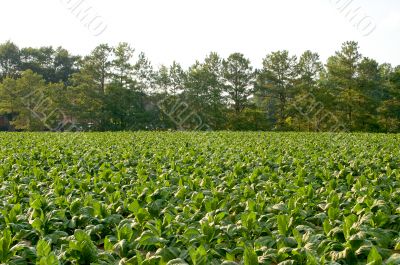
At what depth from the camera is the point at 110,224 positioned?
555 centimetres

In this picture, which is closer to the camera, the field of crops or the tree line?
the field of crops

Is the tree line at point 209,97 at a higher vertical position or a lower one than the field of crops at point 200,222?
higher

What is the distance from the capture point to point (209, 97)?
157 ft

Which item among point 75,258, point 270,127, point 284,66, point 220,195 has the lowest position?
point 75,258

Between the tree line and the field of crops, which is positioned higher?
the tree line

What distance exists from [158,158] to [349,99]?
118 ft

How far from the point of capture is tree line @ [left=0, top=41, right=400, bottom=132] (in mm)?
44281

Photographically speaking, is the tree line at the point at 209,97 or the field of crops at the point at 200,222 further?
the tree line at the point at 209,97

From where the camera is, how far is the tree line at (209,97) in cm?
4428

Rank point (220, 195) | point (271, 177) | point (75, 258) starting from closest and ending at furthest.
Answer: point (75, 258)
point (220, 195)
point (271, 177)

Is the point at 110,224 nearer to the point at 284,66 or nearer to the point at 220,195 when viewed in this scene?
the point at 220,195

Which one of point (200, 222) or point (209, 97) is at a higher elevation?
point (209, 97)

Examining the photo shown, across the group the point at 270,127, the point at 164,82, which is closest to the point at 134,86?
the point at 164,82

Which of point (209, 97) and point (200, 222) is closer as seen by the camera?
point (200, 222)
